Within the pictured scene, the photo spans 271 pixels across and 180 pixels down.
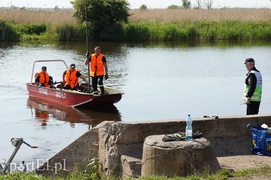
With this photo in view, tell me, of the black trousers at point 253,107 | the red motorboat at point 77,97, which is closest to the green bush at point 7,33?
the red motorboat at point 77,97

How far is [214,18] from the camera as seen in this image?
56.3m

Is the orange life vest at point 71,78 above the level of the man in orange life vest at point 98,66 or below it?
below

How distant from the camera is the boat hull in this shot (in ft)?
63.0

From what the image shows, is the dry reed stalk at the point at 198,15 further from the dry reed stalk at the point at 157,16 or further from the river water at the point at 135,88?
the river water at the point at 135,88

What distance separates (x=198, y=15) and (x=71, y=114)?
3877cm

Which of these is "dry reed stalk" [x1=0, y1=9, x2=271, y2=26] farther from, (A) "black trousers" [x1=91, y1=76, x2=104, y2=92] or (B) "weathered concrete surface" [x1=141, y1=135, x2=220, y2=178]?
(B) "weathered concrete surface" [x1=141, y1=135, x2=220, y2=178]

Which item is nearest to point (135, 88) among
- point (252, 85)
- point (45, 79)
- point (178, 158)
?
point (45, 79)

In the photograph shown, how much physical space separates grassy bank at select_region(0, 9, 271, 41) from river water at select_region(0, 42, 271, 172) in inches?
214

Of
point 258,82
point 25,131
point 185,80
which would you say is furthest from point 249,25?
point 258,82

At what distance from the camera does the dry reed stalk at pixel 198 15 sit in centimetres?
5488

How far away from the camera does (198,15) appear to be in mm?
56406

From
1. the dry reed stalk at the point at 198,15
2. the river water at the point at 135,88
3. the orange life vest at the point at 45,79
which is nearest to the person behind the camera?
the river water at the point at 135,88

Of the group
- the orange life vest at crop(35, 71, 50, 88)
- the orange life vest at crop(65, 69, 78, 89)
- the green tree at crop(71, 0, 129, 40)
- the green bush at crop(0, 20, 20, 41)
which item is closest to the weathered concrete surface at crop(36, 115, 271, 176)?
the orange life vest at crop(65, 69, 78, 89)

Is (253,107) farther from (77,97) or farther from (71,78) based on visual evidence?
(71,78)
